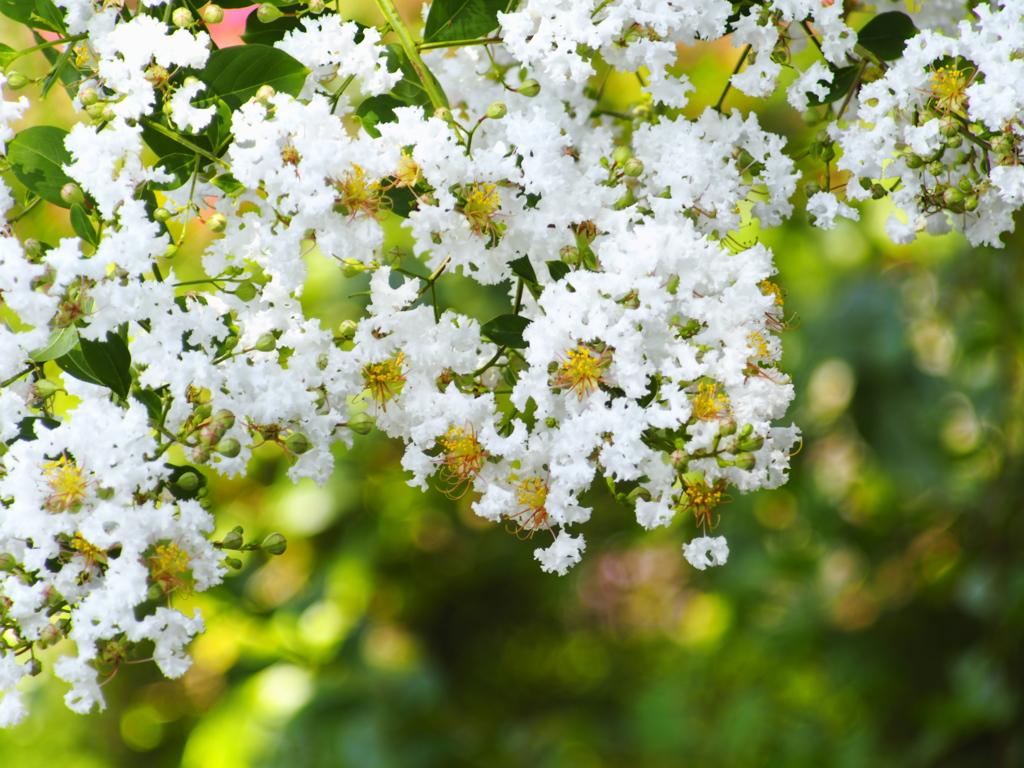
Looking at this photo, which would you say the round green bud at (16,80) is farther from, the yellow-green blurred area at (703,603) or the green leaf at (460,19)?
the yellow-green blurred area at (703,603)

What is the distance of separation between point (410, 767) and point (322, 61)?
5.44 ft

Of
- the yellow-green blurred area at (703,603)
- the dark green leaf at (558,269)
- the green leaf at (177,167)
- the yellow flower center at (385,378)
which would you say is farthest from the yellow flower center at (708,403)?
the yellow-green blurred area at (703,603)

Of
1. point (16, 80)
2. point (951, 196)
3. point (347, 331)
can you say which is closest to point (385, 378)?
point (347, 331)

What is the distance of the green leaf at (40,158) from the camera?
32.2 inches

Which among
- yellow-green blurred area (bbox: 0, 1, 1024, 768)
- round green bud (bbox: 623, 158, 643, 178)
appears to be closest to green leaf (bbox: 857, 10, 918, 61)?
round green bud (bbox: 623, 158, 643, 178)

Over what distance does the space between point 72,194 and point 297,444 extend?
0.27m

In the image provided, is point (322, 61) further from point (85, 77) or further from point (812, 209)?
point (812, 209)

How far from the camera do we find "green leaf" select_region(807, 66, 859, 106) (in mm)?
1033

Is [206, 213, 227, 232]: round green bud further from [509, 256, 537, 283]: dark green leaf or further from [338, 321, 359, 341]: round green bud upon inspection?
[509, 256, 537, 283]: dark green leaf

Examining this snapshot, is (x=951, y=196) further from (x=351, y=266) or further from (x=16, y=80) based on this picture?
(x=16, y=80)

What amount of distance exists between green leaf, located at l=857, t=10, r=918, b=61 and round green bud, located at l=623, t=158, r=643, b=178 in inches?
12.9

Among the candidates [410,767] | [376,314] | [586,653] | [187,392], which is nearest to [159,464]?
[187,392]

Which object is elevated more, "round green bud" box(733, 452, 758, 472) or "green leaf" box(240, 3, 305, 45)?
"green leaf" box(240, 3, 305, 45)

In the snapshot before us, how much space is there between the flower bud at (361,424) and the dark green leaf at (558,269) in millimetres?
211
